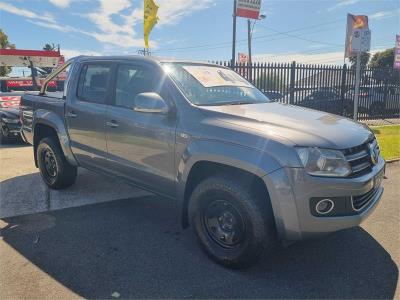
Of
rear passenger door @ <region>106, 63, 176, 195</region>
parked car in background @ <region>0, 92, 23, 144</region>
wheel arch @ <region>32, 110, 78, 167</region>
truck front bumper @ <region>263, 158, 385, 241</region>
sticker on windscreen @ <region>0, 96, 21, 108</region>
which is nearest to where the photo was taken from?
truck front bumper @ <region>263, 158, 385, 241</region>

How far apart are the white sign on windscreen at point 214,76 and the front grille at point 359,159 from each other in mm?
1606

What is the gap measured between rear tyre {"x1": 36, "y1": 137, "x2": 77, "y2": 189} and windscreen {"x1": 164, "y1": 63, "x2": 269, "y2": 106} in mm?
2264

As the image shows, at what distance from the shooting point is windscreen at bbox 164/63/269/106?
3752 millimetres

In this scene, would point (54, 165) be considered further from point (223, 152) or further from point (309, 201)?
point (309, 201)

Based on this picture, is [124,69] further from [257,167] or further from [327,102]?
[327,102]

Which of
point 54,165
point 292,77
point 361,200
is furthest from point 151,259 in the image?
point 292,77

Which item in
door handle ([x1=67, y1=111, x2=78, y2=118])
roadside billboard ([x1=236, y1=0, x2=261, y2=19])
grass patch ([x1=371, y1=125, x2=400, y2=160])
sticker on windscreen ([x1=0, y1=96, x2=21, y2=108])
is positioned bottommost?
grass patch ([x1=371, y1=125, x2=400, y2=160])

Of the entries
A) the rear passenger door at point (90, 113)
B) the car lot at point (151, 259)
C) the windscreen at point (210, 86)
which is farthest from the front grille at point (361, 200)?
the rear passenger door at point (90, 113)

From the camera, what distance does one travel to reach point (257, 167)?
9.50ft

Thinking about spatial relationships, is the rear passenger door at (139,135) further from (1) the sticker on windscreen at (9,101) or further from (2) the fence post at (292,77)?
(2) the fence post at (292,77)

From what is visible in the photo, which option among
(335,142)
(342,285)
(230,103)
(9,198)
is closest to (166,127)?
(230,103)

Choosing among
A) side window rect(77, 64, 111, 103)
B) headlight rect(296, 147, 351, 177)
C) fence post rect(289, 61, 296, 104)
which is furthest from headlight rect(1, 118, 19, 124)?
headlight rect(296, 147, 351, 177)

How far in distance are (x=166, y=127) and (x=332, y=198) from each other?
1619 mm

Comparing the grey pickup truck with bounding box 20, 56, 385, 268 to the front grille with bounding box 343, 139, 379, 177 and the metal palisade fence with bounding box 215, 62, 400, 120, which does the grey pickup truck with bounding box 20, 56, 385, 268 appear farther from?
the metal palisade fence with bounding box 215, 62, 400, 120
